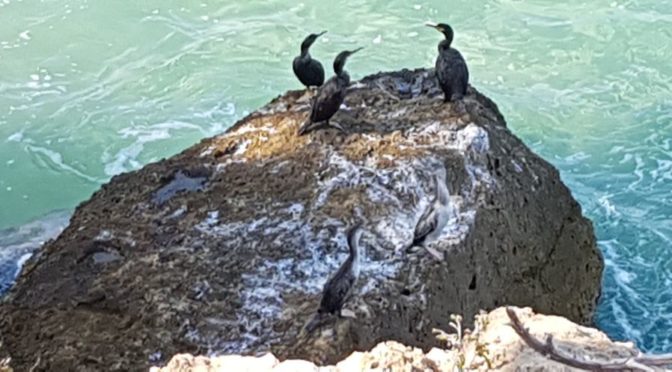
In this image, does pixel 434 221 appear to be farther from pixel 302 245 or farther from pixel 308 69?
pixel 308 69

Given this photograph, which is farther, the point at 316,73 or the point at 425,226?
the point at 316,73

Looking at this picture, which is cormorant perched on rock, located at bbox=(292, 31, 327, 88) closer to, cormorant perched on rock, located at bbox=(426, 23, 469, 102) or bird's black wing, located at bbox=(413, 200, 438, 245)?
cormorant perched on rock, located at bbox=(426, 23, 469, 102)

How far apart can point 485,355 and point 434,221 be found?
9.39 feet

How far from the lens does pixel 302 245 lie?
676 centimetres

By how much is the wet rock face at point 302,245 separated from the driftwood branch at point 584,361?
6.94 ft

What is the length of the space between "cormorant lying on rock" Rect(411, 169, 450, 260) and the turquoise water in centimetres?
300

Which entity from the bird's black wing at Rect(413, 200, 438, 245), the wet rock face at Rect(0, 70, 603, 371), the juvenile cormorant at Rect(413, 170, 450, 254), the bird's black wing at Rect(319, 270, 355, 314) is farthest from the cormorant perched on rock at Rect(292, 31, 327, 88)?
the bird's black wing at Rect(319, 270, 355, 314)

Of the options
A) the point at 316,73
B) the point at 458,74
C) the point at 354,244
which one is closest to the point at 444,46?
the point at 458,74

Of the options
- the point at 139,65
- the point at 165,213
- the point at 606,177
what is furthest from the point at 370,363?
the point at 139,65

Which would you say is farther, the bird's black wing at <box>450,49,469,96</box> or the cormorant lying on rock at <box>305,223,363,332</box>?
the bird's black wing at <box>450,49,469,96</box>

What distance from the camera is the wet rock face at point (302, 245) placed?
6.07m

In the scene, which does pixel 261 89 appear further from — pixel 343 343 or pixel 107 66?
pixel 343 343

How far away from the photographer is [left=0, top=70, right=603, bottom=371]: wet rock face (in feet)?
19.9

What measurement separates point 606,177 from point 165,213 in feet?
19.9
